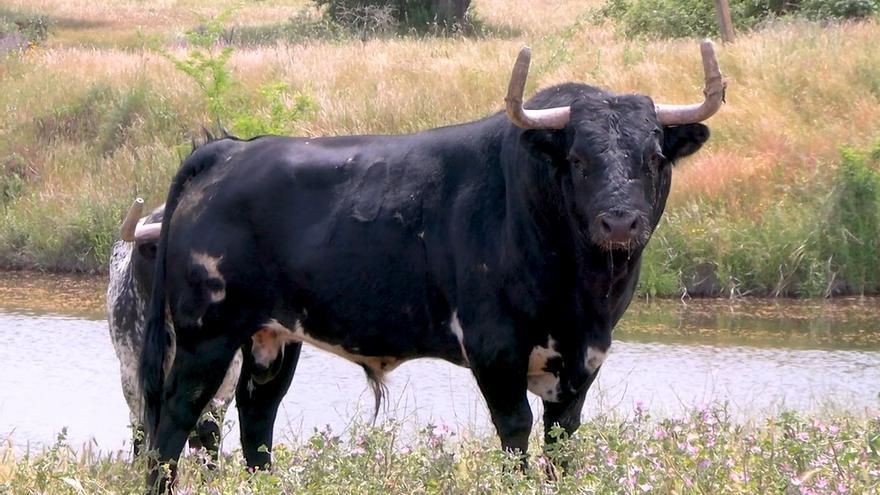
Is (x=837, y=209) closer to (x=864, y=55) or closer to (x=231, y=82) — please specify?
(x=864, y=55)

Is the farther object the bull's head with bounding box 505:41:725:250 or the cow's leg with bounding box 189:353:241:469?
the cow's leg with bounding box 189:353:241:469

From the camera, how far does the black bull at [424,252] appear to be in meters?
6.07

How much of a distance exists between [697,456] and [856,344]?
7583 millimetres

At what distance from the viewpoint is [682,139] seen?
6227 millimetres

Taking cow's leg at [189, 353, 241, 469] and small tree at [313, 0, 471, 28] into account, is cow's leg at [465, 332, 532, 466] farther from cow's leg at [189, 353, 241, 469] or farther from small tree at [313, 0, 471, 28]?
small tree at [313, 0, 471, 28]

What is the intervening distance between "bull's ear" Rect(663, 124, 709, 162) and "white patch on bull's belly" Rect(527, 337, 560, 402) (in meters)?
0.93

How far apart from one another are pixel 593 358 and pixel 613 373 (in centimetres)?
578

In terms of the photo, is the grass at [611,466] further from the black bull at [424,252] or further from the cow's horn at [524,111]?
the cow's horn at [524,111]

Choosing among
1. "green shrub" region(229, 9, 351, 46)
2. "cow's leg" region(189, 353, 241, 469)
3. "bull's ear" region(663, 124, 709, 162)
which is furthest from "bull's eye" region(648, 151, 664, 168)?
"green shrub" region(229, 9, 351, 46)

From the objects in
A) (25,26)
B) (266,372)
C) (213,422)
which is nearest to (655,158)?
(266,372)

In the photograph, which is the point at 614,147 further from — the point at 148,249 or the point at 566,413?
the point at 148,249

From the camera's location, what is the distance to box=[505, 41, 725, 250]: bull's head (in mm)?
5773

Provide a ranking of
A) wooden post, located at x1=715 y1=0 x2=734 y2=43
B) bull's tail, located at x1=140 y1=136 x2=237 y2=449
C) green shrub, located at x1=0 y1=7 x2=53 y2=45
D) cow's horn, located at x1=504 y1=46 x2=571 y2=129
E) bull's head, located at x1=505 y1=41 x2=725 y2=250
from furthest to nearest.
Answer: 1. green shrub, located at x1=0 y1=7 x2=53 y2=45
2. wooden post, located at x1=715 y1=0 x2=734 y2=43
3. bull's tail, located at x1=140 y1=136 x2=237 y2=449
4. cow's horn, located at x1=504 y1=46 x2=571 y2=129
5. bull's head, located at x1=505 y1=41 x2=725 y2=250

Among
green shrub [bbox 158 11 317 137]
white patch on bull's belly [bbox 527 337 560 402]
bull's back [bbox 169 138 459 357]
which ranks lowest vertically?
green shrub [bbox 158 11 317 137]
